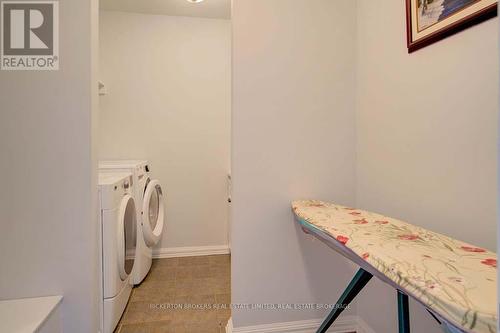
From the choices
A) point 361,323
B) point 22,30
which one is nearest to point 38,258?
point 22,30

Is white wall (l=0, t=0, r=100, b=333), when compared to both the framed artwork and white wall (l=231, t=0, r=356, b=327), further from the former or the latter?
the framed artwork

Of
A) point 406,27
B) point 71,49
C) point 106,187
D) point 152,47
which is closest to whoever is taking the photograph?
point 406,27

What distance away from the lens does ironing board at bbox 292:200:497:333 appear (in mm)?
535

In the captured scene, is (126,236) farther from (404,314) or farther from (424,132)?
(424,132)

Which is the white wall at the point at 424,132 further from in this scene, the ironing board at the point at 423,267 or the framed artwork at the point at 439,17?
the ironing board at the point at 423,267

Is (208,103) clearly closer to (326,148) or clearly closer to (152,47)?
(152,47)

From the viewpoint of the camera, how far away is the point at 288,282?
1638 mm

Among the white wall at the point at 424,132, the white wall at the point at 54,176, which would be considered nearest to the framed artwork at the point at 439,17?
the white wall at the point at 424,132

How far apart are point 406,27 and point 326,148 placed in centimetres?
72

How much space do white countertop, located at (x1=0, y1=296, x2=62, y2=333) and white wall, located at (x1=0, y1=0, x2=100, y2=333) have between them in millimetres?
42

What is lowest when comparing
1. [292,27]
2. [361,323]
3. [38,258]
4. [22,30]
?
[361,323]

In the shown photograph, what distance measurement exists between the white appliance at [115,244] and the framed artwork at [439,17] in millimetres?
1734

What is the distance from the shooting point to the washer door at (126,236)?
67.3 inches

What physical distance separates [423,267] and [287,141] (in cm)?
103
